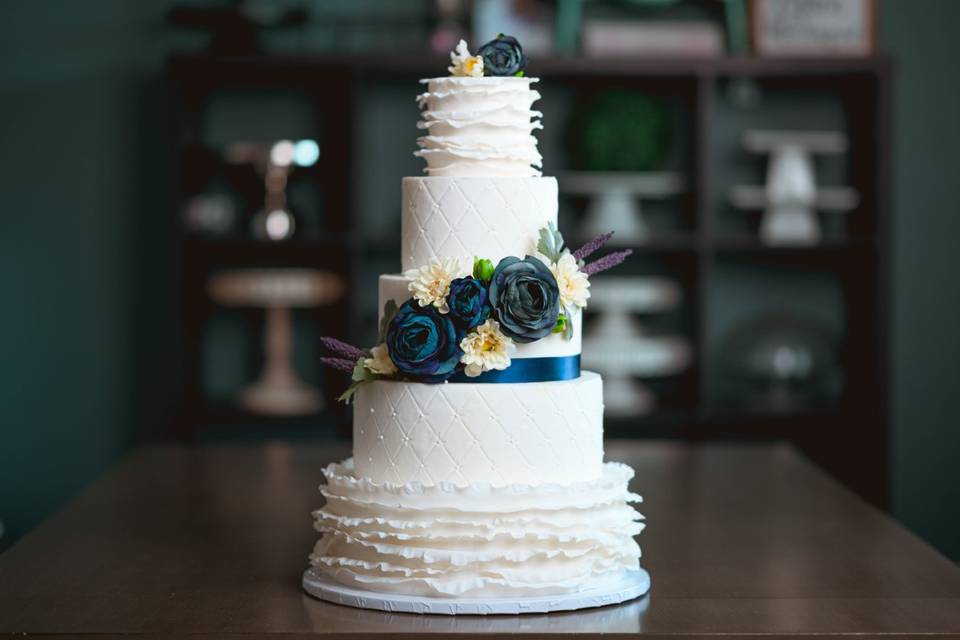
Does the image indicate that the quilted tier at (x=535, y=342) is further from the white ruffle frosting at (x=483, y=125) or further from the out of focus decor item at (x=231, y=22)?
the out of focus decor item at (x=231, y=22)

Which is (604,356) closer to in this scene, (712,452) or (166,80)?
(712,452)

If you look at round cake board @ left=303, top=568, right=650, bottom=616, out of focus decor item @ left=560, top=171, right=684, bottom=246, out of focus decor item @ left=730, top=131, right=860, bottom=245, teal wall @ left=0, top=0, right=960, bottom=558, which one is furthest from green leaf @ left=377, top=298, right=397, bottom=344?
teal wall @ left=0, top=0, right=960, bottom=558

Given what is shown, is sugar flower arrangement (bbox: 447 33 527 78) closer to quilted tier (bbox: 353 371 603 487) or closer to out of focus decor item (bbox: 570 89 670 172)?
quilted tier (bbox: 353 371 603 487)

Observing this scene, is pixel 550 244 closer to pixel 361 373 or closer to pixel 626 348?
pixel 361 373

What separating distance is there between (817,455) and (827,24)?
1311mm

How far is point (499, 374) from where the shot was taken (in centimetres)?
178

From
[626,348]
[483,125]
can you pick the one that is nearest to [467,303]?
[483,125]

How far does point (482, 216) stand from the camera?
1830 mm

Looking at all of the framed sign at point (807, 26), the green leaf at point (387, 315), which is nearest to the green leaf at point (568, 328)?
the green leaf at point (387, 315)

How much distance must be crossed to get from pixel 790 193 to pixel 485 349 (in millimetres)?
2661

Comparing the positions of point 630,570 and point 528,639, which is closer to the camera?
point 528,639

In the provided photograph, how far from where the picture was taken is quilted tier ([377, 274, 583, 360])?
1.80m

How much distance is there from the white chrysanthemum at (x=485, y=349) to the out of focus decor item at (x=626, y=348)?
7.68 feet

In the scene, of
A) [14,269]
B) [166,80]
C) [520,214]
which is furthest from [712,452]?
[14,269]
